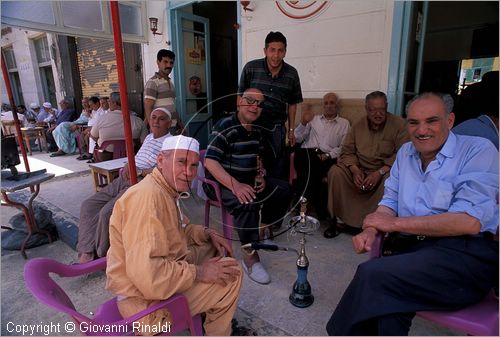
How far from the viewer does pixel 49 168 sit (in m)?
5.39

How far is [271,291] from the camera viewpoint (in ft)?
6.28

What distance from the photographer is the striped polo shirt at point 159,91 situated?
11.4 feet

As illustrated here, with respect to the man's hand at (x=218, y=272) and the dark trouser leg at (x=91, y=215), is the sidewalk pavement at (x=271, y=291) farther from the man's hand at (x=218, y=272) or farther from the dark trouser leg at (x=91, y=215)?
the man's hand at (x=218, y=272)

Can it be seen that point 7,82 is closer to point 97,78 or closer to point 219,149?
point 219,149

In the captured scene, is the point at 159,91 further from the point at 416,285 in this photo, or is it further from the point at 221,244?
the point at 416,285

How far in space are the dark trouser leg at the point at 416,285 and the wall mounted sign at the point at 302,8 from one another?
2842 millimetres

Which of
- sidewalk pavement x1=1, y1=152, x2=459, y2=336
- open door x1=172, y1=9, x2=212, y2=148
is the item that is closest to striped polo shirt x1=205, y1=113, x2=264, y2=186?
sidewalk pavement x1=1, y1=152, x2=459, y2=336

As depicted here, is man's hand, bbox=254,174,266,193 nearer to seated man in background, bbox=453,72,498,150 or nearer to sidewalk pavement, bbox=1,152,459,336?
sidewalk pavement, bbox=1,152,459,336

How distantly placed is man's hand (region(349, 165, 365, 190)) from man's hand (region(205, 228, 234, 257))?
1.43 m

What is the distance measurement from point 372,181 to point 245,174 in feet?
3.64

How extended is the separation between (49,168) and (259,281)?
5.15 metres

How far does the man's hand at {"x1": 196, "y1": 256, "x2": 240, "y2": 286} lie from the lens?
1264mm

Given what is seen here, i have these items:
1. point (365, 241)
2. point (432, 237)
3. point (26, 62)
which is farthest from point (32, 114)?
point (432, 237)

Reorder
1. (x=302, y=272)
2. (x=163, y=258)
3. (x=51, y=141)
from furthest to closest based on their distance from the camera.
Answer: (x=51, y=141)
(x=302, y=272)
(x=163, y=258)
